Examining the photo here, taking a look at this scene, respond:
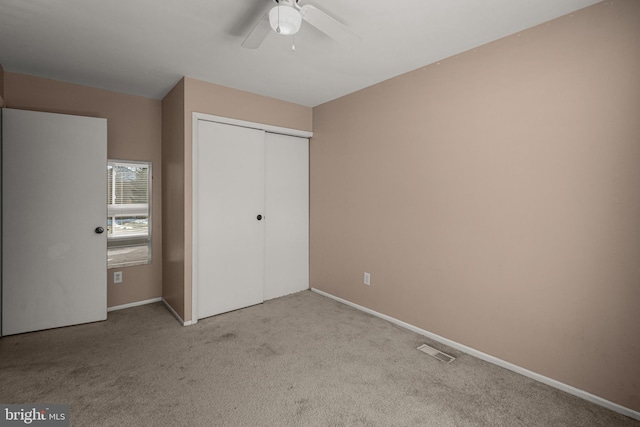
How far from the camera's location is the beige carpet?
1.72 metres

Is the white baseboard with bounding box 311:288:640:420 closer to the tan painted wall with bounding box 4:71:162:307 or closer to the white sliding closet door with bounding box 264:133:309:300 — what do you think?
the white sliding closet door with bounding box 264:133:309:300

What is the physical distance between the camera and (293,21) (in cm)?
155

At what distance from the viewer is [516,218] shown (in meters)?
2.17

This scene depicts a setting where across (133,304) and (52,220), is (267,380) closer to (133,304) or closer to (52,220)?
(133,304)

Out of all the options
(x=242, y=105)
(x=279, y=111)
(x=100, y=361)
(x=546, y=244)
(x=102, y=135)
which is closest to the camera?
(x=546, y=244)

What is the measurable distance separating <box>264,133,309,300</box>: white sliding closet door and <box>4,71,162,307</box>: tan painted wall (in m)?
1.32

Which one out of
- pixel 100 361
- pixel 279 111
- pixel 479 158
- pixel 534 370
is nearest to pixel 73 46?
pixel 279 111

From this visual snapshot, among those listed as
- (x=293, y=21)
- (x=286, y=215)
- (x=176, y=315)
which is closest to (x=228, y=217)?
(x=286, y=215)

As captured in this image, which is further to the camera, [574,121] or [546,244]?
[546,244]

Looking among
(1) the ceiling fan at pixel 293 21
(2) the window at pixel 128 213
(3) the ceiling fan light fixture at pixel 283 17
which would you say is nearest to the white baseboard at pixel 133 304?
(2) the window at pixel 128 213

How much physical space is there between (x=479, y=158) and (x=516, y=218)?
1.74ft

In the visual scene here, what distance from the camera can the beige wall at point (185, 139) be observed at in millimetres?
2918

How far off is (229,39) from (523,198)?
244cm

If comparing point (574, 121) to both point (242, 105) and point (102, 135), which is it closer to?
point (242, 105)
